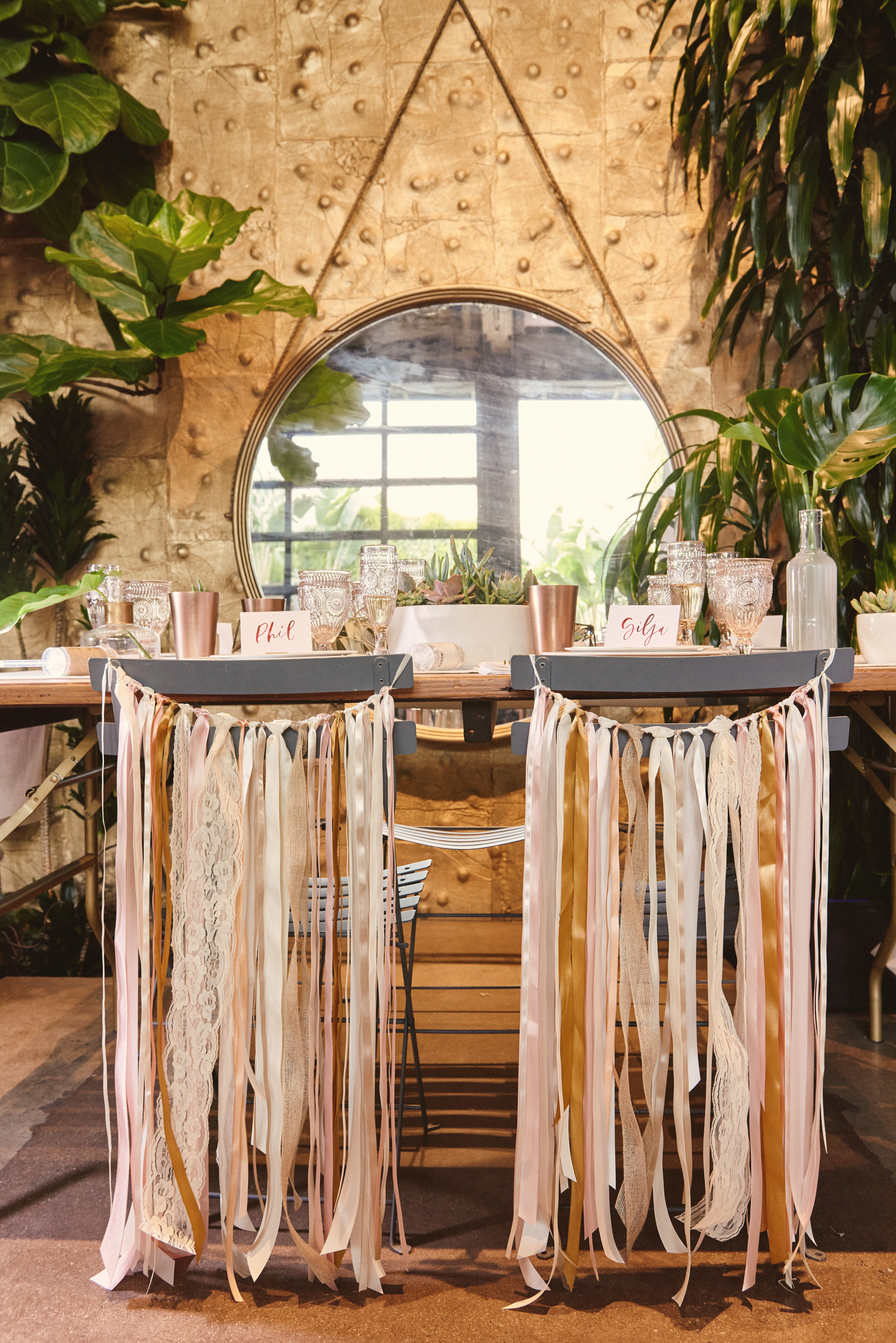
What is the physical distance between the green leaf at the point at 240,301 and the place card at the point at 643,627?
143 centimetres

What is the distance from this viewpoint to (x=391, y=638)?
167cm

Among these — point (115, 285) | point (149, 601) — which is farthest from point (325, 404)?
point (149, 601)

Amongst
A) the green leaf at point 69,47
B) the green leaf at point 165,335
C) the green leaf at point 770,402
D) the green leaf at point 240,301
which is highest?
the green leaf at point 69,47

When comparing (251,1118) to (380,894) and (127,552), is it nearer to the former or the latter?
(380,894)

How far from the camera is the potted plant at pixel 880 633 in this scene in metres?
1.63

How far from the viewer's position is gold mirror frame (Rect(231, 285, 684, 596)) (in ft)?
9.04

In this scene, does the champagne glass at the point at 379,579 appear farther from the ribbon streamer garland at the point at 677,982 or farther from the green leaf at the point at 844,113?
the green leaf at the point at 844,113

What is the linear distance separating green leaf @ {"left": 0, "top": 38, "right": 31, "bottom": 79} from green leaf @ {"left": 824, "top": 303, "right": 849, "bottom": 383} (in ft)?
7.03

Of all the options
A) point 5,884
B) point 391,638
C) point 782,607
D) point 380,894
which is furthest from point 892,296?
point 5,884

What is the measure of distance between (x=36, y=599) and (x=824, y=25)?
78.4 inches

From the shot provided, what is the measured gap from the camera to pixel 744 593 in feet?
4.66

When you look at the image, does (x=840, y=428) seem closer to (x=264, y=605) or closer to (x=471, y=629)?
(x=471, y=629)

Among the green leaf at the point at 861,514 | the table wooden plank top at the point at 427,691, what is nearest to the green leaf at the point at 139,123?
the table wooden plank top at the point at 427,691

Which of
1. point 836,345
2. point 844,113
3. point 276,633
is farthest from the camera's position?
point 836,345
